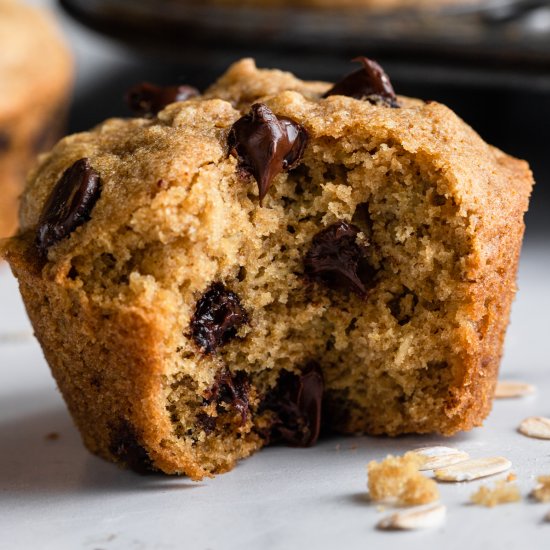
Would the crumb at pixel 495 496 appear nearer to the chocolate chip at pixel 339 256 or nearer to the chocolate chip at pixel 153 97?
the chocolate chip at pixel 339 256

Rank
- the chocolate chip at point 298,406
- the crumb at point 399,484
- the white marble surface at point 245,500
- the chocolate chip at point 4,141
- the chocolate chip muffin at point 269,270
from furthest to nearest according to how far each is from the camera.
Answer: the chocolate chip at point 4,141 < the chocolate chip at point 298,406 < the chocolate chip muffin at point 269,270 < the crumb at point 399,484 < the white marble surface at point 245,500

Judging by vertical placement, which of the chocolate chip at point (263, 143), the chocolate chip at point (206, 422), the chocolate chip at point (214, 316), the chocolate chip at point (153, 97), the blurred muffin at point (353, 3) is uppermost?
the blurred muffin at point (353, 3)

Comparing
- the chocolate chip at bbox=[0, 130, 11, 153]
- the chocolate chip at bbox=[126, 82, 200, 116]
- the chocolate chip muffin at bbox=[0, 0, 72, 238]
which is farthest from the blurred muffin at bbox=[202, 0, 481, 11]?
the chocolate chip at bbox=[126, 82, 200, 116]

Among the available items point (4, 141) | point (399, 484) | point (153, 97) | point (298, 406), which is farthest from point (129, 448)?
point (4, 141)

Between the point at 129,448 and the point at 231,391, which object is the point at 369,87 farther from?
the point at 129,448

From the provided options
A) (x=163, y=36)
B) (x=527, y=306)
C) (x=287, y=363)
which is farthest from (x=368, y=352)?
(x=163, y=36)

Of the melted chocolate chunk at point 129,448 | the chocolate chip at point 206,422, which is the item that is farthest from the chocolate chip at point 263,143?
the melted chocolate chunk at point 129,448

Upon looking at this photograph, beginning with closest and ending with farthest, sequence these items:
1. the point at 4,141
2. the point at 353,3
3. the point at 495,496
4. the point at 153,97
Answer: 1. the point at 495,496
2. the point at 153,97
3. the point at 4,141
4. the point at 353,3
